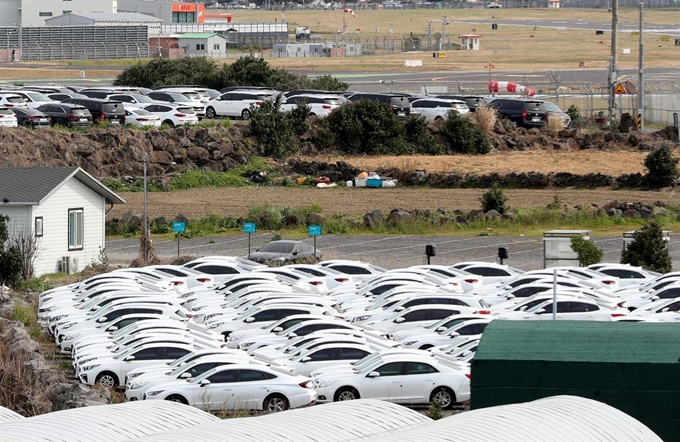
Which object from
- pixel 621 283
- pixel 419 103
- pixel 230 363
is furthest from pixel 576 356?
pixel 419 103

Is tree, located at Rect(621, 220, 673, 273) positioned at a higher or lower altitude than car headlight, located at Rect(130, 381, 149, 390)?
higher

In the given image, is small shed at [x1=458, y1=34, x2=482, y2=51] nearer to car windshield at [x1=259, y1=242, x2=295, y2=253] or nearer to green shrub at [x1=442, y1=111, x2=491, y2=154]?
green shrub at [x1=442, y1=111, x2=491, y2=154]

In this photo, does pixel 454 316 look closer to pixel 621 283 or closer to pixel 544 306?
pixel 544 306

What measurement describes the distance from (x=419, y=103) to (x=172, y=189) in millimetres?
15000

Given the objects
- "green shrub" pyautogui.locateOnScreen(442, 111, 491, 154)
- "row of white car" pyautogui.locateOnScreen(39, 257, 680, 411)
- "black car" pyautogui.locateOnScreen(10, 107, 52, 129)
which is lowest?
"row of white car" pyautogui.locateOnScreen(39, 257, 680, 411)

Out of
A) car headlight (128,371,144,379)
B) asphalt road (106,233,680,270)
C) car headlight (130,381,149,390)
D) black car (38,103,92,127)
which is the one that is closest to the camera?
car headlight (130,381,149,390)

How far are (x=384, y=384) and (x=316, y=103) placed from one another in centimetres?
3925

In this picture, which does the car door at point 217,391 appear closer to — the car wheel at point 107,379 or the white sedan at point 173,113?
the car wheel at point 107,379

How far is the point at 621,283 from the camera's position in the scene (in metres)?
32.1

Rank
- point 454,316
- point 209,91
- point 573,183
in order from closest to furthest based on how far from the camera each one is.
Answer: point 454,316 < point 573,183 < point 209,91

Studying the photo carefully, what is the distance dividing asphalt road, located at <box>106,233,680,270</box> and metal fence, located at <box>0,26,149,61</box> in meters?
70.3

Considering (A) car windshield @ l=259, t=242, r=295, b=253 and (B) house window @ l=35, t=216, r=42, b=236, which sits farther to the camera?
(A) car windshield @ l=259, t=242, r=295, b=253

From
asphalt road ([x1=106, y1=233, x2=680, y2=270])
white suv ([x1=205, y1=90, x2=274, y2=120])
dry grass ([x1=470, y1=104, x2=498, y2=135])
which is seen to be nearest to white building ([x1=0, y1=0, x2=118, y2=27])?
white suv ([x1=205, y1=90, x2=274, y2=120])

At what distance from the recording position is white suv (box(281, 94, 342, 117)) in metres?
59.6
